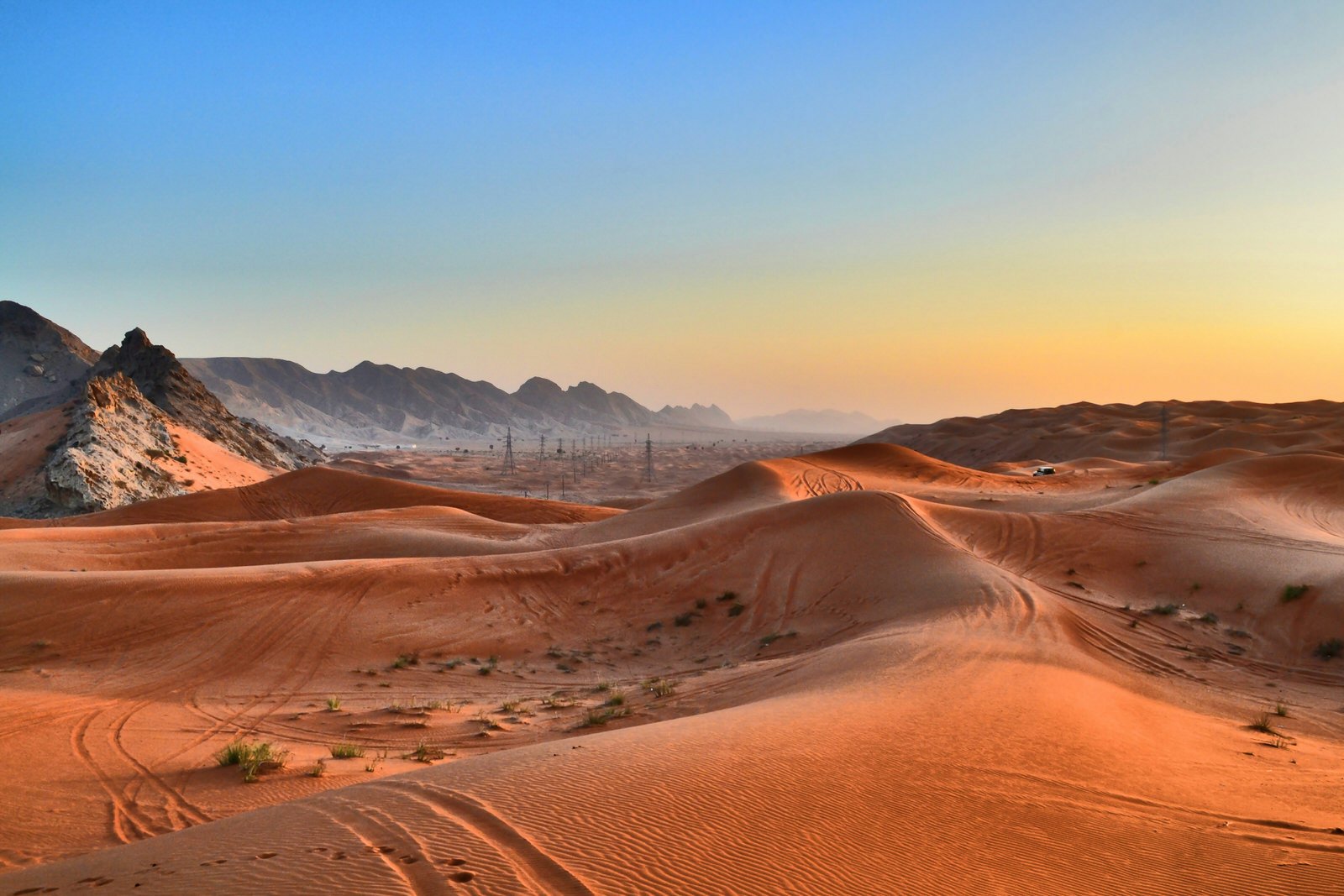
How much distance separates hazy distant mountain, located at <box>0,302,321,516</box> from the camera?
3991cm

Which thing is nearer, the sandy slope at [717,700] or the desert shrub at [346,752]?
the sandy slope at [717,700]

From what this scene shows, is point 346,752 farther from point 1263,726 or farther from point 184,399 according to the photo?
point 184,399

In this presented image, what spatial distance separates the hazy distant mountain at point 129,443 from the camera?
131 feet

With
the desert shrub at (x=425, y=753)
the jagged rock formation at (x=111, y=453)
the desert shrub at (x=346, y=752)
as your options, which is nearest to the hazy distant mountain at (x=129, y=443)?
the jagged rock formation at (x=111, y=453)

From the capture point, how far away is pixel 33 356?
9694cm

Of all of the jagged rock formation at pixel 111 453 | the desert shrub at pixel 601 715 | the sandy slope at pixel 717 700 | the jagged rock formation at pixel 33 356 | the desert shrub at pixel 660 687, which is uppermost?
the jagged rock formation at pixel 33 356

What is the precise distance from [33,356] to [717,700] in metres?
117

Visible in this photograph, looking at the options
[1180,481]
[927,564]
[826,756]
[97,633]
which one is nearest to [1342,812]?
[826,756]

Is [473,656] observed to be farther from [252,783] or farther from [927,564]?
[927,564]

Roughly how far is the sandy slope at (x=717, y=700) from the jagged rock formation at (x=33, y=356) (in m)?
88.9

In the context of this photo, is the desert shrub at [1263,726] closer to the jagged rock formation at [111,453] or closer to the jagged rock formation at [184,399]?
the jagged rock formation at [111,453]

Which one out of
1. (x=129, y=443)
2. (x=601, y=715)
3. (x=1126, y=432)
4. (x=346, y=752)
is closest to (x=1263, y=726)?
(x=601, y=715)

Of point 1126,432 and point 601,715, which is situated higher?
point 1126,432

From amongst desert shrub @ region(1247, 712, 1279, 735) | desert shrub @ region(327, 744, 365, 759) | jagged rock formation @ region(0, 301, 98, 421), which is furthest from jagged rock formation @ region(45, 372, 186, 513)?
jagged rock formation @ region(0, 301, 98, 421)
